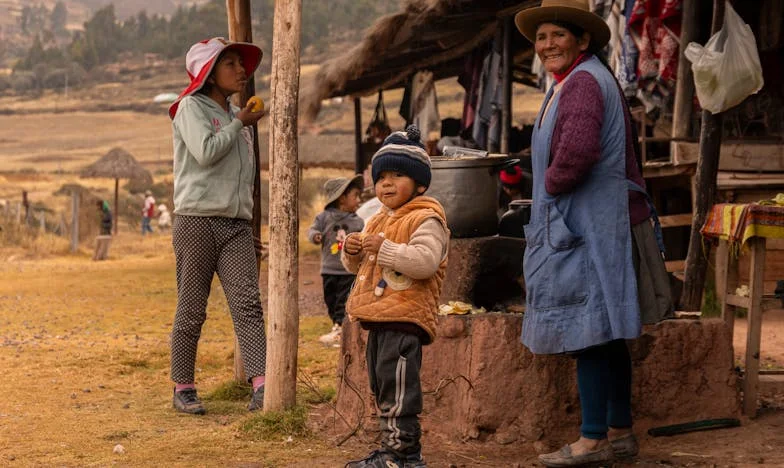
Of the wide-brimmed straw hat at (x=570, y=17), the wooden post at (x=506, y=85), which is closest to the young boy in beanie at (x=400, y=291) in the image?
the wide-brimmed straw hat at (x=570, y=17)

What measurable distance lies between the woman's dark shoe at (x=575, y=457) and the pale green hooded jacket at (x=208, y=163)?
84.7 inches

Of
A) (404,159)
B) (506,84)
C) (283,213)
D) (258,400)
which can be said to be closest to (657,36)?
(506,84)

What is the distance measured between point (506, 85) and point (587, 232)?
7896 mm

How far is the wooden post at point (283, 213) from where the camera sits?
5230 millimetres

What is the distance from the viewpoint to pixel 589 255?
4.38m

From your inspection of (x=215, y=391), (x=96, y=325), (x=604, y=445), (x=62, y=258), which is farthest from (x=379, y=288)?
(x=62, y=258)

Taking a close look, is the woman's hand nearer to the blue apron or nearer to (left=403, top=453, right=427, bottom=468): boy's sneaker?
the blue apron

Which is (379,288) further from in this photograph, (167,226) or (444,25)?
(167,226)

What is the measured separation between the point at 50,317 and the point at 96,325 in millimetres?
910

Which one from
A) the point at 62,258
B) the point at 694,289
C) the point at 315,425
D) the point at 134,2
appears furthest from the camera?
the point at 134,2

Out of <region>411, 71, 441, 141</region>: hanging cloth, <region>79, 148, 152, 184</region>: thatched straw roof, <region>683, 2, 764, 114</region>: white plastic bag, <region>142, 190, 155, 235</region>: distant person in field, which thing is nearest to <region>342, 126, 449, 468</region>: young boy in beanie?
<region>683, 2, 764, 114</region>: white plastic bag

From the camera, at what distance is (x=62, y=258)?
2200 centimetres

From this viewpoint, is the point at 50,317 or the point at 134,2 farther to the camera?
the point at 134,2

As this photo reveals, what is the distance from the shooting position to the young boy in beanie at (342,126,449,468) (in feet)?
14.1
